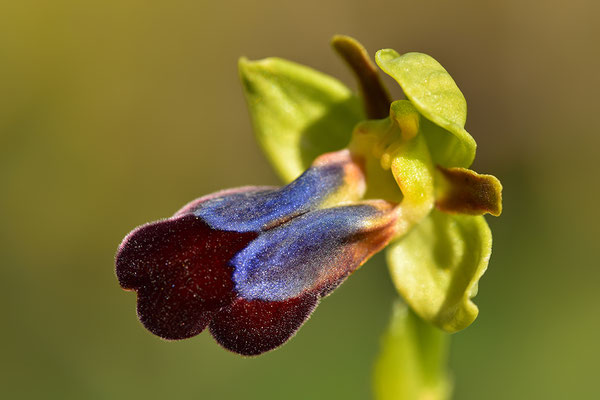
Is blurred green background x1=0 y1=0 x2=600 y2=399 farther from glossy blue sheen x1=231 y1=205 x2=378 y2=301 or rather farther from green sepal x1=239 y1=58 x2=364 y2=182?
glossy blue sheen x1=231 y1=205 x2=378 y2=301

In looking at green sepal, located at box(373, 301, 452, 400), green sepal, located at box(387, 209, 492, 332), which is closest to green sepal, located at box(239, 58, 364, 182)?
green sepal, located at box(387, 209, 492, 332)

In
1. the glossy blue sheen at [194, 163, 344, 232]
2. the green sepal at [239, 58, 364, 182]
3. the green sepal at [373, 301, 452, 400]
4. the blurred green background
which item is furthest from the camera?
the blurred green background

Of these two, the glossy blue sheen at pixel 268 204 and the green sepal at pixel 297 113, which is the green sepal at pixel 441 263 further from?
the green sepal at pixel 297 113

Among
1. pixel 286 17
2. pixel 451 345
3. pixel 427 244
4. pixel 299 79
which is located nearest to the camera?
pixel 427 244
